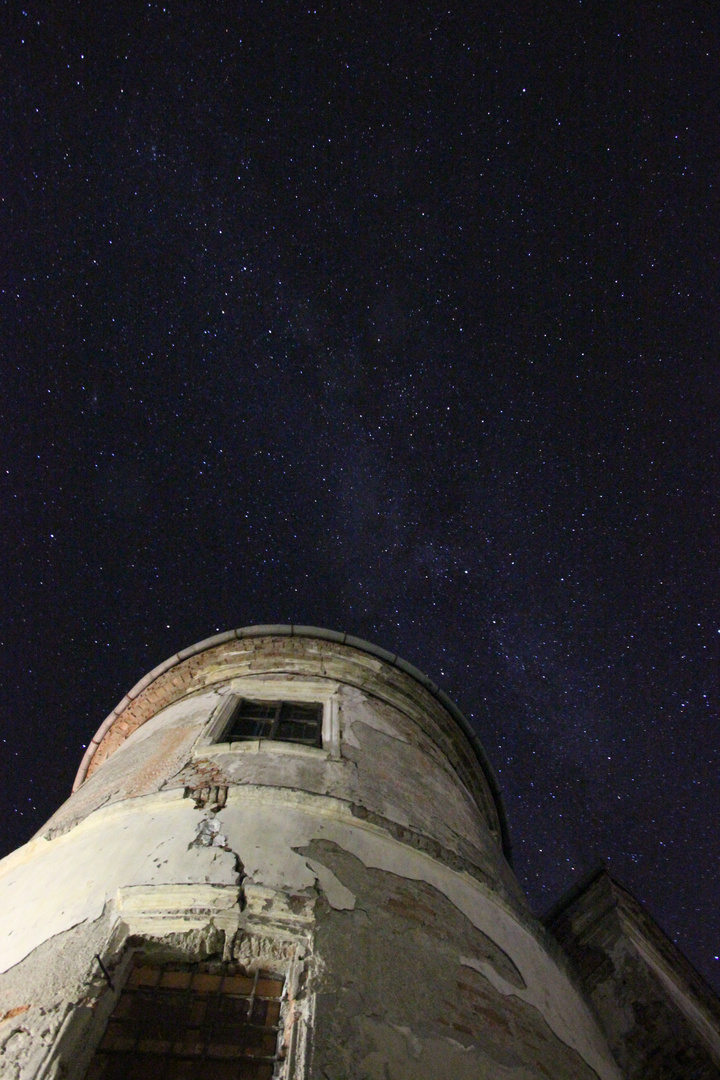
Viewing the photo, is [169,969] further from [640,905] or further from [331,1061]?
[640,905]

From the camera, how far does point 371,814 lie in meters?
4.72

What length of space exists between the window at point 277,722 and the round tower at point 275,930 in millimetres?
44

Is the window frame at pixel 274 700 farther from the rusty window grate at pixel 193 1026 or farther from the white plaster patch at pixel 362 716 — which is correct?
the rusty window grate at pixel 193 1026

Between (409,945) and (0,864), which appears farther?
(0,864)

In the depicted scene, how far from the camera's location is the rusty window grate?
2.88 m

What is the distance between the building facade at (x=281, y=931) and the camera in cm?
298

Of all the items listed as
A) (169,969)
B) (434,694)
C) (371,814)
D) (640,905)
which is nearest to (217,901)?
(169,969)

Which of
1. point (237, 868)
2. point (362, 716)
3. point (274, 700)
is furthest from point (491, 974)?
point (274, 700)

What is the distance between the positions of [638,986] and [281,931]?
16.6 ft

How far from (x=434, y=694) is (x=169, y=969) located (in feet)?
Result: 17.8

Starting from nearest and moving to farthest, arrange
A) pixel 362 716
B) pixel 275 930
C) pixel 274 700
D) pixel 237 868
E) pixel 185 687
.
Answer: pixel 275 930
pixel 237 868
pixel 362 716
pixel 274 700
pixel 185 687

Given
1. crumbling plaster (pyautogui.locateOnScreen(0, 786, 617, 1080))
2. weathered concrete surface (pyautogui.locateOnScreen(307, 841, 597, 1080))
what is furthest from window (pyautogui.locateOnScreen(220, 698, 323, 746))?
weathered concrete surface (pyautogui.locateOnScreen(307, 841, 597, 1080))

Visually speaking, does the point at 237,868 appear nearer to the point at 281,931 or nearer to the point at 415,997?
the point at 281,931

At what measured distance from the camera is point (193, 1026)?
3059 millimetres
